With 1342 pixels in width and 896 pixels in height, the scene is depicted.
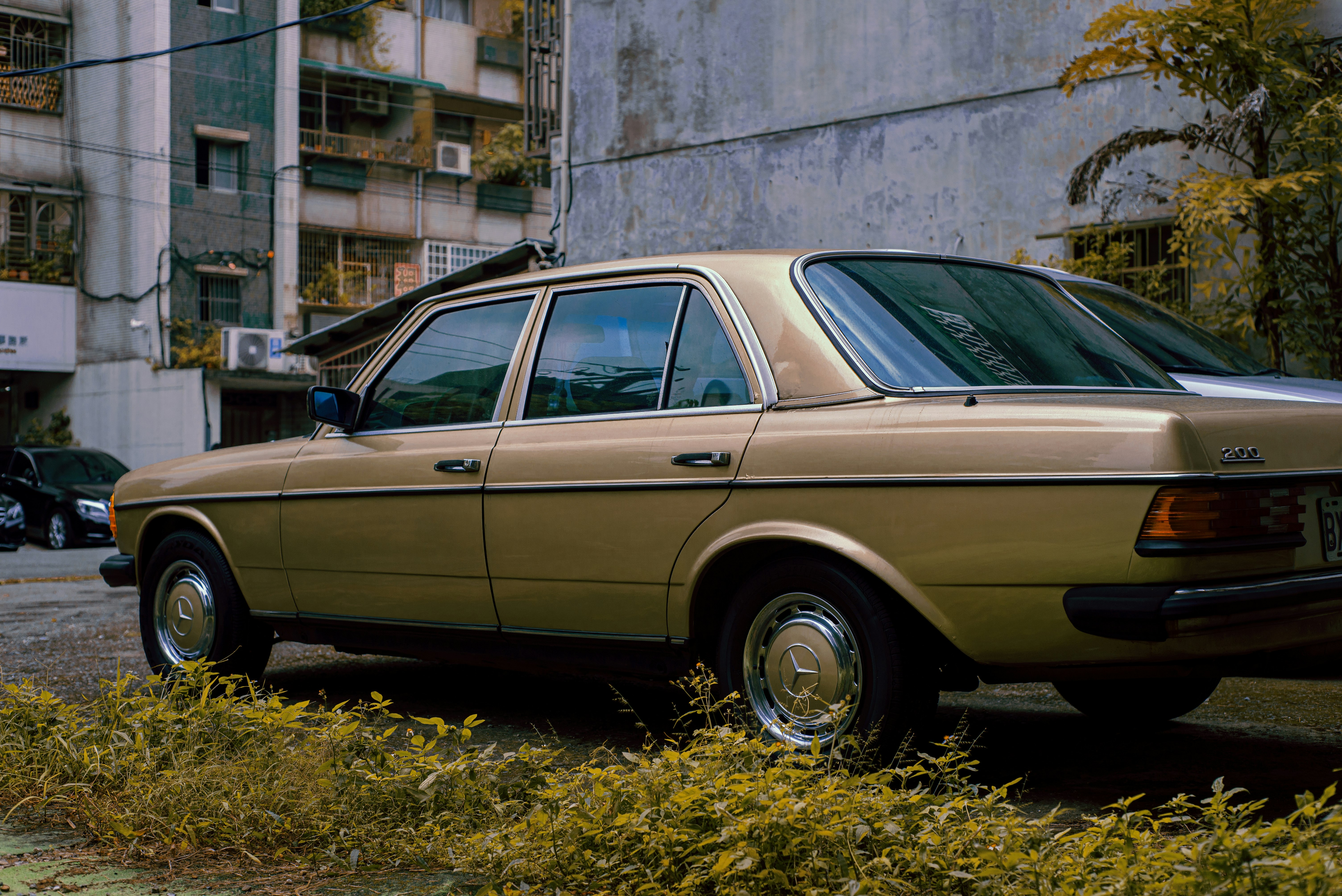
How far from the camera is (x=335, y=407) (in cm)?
550

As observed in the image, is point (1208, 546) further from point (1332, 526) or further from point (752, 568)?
point (752, 568)

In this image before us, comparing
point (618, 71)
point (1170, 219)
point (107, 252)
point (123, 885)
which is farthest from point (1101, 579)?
point (107, 252)

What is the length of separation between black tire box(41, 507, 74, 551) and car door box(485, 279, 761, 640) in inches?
631

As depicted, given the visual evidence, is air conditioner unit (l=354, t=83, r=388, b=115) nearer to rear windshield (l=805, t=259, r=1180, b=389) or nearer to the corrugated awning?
the corrugated awning

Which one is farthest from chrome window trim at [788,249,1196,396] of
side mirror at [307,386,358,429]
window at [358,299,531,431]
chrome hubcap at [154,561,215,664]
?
chrome hubcap at [154,561,215,664]

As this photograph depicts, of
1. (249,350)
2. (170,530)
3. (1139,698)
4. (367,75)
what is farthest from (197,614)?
(367,75)

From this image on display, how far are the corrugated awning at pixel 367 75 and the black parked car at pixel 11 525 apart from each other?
17.1 metres

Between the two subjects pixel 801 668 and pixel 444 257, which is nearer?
pixel 801 668

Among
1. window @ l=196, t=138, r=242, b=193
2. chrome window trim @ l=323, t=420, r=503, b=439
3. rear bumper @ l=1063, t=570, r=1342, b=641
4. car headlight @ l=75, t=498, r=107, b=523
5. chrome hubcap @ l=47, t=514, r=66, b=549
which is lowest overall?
chrome hubcap @ l=47, t=514, r=66, b=549

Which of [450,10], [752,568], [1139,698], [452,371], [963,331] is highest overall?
[450,10]

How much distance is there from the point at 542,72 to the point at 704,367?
49.5ft

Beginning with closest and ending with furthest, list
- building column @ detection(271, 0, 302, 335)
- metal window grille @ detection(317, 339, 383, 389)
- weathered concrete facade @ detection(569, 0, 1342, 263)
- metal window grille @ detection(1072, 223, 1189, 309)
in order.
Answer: metal window grille @ detection(1072, 223, 1189, 309), weathered concrete facade @ detection(569, 0, 1342, 263), metal window grille @ detection(317, 339, 383, 389), building column @ detection(271, 0, 302, 335)

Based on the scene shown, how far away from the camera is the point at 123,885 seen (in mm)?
3127

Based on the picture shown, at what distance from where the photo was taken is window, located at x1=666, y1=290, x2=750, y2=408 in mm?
4355
